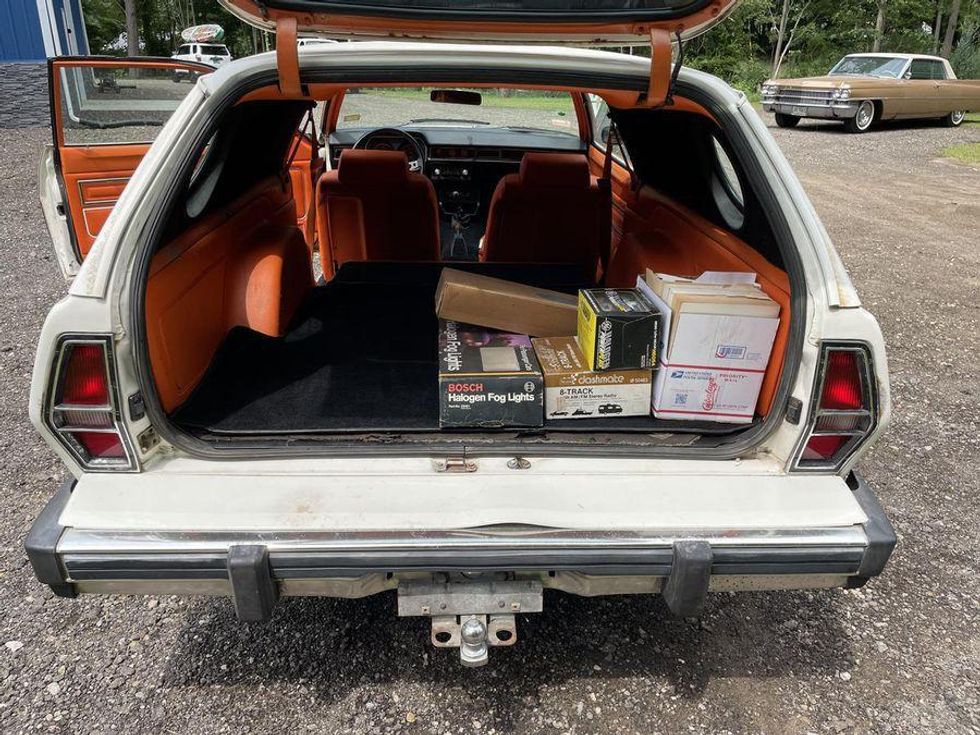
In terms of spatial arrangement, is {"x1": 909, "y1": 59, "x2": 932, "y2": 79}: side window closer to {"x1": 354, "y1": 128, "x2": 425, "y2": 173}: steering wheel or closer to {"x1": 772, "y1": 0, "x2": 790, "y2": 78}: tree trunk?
{"x1": 772, "y1": 0, "x2": 790, "y2": 78}: tree trunk

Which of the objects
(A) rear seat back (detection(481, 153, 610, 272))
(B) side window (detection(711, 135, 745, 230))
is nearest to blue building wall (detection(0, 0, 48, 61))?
(A) rear seat back (detection(481, 153, 610, 272))

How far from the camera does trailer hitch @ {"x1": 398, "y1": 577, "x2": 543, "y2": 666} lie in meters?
1.73

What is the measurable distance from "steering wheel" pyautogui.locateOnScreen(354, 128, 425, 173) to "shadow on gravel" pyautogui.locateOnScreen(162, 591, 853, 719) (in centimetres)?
357

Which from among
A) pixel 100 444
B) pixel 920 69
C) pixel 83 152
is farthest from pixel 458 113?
pixel 920 69

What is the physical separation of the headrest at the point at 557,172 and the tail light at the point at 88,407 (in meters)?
2.23

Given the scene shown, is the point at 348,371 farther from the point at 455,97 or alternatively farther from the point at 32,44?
the point at 32,44

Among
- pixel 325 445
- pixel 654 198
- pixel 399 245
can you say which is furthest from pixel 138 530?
pixel 654 198

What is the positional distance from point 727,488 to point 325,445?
42.6 inches

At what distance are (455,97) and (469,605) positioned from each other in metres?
2.74

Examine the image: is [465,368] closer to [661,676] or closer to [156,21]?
[661,676]

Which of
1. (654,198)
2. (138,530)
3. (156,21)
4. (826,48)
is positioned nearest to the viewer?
(138,530)

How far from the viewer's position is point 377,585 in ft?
5.77

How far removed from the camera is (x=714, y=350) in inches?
81.3

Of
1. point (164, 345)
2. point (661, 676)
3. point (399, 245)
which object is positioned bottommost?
point (661, 676)
